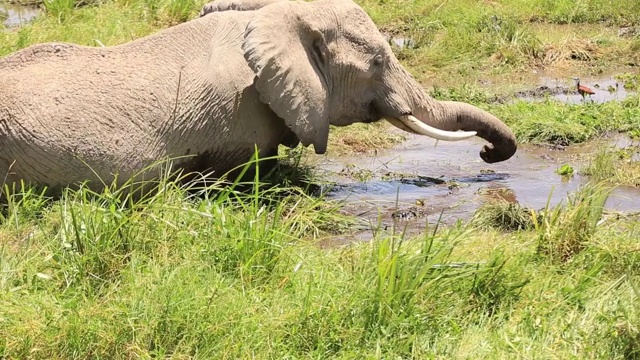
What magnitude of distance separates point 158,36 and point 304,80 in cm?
95

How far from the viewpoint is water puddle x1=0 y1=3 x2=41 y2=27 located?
12566 mm

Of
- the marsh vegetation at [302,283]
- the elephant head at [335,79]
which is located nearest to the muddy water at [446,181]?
the elephant head at [335,79]

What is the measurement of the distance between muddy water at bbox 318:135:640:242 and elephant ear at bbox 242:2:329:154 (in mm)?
633

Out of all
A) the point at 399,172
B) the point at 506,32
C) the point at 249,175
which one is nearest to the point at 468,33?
the point at 506,32

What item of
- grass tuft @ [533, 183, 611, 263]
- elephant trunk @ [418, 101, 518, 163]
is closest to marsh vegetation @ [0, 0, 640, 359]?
grass tuft @ [533, 183, 611, 263]

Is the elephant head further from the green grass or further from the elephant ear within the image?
the green grass

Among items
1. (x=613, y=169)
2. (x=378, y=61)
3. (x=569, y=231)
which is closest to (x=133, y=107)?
(x=378, y=61)

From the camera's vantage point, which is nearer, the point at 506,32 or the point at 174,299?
the point at 174,299

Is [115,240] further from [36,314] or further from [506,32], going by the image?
[506,32]

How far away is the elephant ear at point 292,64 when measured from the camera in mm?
7016

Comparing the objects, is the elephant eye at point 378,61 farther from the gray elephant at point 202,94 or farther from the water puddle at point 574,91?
the water puddle at point 574,91

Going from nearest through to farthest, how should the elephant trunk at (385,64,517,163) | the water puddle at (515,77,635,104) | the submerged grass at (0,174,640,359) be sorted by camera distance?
the submerged grass at (0,174,640,359), the elephant trunk at (385,64,517,163), the water puddle at (515,77,635,104)

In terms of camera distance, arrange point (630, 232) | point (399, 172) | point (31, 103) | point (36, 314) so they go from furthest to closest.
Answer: point (399, 172) < point (31, 103) < point (630, 232) < point (36, 314)

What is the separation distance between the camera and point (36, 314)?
500 centimetres
